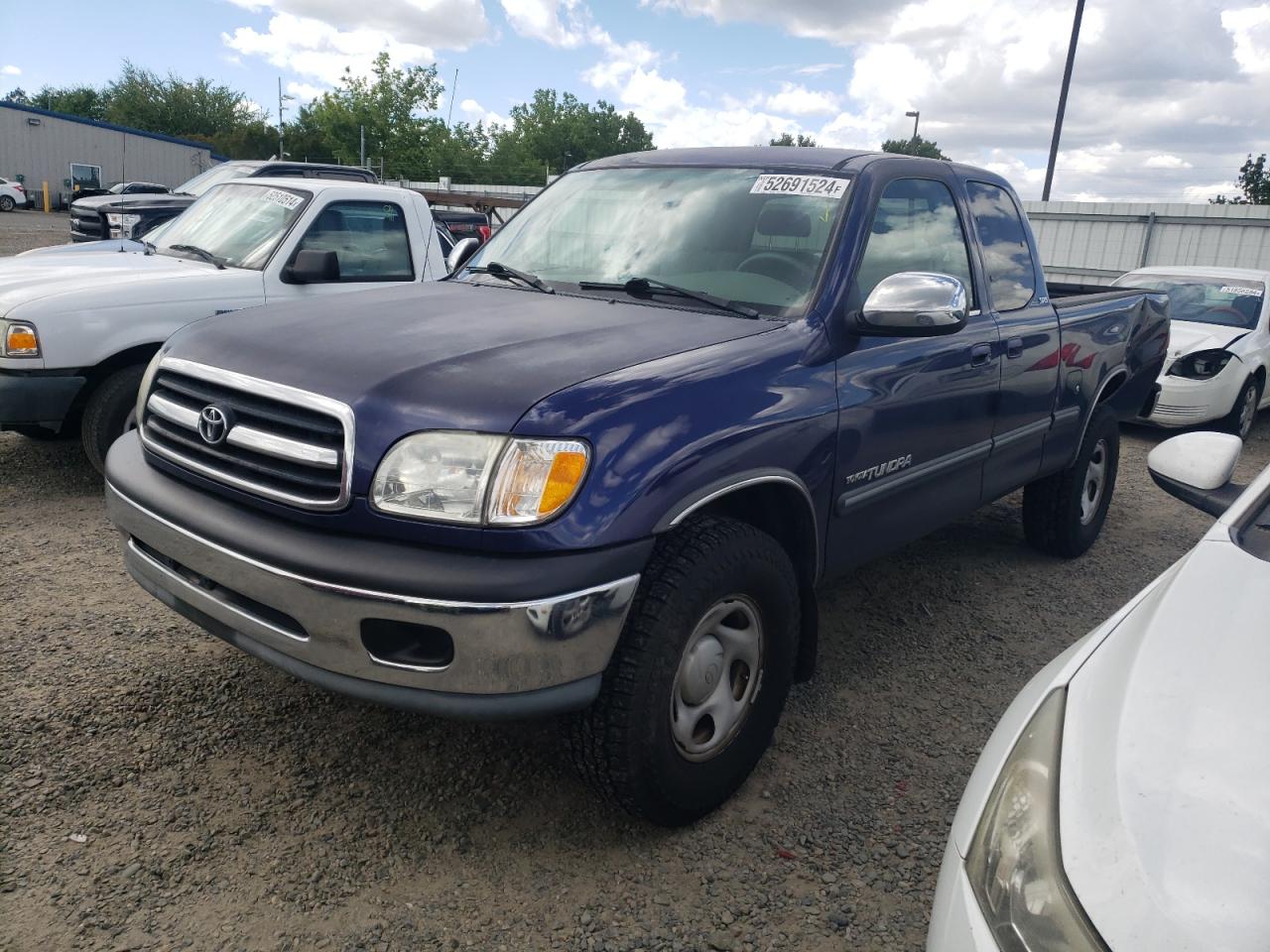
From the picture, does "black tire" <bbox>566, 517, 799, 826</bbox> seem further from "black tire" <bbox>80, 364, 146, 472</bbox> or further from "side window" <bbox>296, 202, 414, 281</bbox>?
"side window" <bbox>296, 202, 414, 281</bbox>

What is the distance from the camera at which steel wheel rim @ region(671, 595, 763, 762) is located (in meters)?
2.53

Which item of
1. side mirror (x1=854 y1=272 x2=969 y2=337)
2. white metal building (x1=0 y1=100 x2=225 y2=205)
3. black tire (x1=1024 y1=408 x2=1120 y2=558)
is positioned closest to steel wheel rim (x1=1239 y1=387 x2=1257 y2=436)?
black tire (x1=1024 y1=408 x2=1120 y2=558)

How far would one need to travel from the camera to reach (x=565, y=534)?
2170 mm

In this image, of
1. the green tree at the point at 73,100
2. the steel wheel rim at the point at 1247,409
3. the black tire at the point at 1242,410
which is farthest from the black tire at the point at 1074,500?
the green tree at the point at 73,100

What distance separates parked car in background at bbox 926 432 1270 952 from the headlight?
24.6ft

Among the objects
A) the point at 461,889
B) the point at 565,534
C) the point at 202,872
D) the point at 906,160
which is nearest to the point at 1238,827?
the point at 565,534

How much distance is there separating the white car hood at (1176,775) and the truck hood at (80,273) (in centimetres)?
510

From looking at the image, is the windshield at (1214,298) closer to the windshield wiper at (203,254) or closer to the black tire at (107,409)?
the windshield wiper at (203,254)

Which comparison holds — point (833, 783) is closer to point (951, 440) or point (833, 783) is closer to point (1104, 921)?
point (951, 440)

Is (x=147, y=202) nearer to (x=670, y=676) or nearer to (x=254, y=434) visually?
(x=254, y=434)

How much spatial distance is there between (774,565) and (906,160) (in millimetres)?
1834

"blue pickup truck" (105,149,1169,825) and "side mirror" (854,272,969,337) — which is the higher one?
"side mirror" (854,272,969,337)

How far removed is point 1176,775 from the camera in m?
1.38

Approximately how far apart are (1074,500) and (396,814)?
12.5 feet
